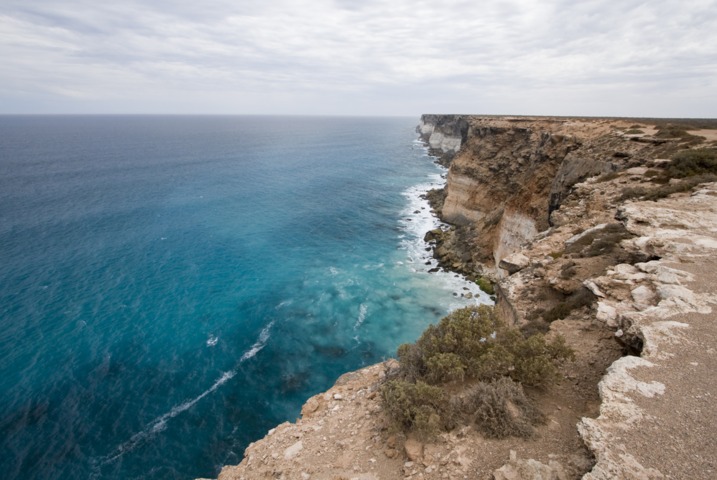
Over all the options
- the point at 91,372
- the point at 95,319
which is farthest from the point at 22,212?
the point at 91,372

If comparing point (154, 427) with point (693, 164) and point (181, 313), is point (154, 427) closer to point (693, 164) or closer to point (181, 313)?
point (181, 313)

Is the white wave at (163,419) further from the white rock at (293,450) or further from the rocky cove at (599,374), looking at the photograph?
the white rock at (293,450)

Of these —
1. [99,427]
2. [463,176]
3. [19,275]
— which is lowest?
[99,427]

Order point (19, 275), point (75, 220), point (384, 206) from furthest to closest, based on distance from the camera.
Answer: point (384, 206), point (75, 220), point (19, 275)

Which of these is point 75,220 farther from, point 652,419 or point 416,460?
point 652,419

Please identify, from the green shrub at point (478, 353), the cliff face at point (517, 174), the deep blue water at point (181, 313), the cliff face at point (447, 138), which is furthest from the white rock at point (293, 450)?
the cliff face at point (447, 138)
